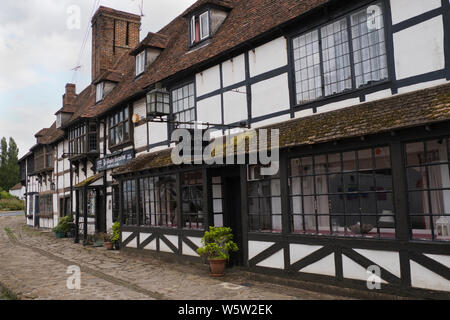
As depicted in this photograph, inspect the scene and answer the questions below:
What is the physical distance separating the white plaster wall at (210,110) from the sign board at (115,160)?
4.55 meters

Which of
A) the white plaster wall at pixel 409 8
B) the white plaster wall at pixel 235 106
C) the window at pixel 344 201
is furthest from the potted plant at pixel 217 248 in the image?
the white plaster wall at pixel 409 8

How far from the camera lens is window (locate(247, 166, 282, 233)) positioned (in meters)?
8.88

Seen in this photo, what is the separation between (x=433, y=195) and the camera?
7.23 metres

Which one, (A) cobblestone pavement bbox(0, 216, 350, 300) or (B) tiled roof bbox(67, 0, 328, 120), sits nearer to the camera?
(A) cobblestone pavement bbox(0, 216, 350, 300)

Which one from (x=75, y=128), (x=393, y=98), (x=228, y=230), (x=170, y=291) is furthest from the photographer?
(x=75, y=128)

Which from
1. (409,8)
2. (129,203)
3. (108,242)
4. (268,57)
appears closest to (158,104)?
(268,57)

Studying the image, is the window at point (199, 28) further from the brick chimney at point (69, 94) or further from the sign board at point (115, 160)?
the brick chimney at point (69, 94)

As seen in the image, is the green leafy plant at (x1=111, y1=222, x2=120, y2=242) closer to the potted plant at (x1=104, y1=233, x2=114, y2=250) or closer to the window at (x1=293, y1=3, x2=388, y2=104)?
the potted plant at (x1=104, y1=233, x2=114, y2=250)

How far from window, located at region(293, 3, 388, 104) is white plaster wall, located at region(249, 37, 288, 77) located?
35 centimetres

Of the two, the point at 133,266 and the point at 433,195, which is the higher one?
the point at 433,195

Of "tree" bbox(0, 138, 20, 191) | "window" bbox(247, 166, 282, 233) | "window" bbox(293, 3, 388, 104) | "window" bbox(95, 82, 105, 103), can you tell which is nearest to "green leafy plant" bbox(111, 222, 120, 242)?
"window" bbox(95, 82, 105, 103)
